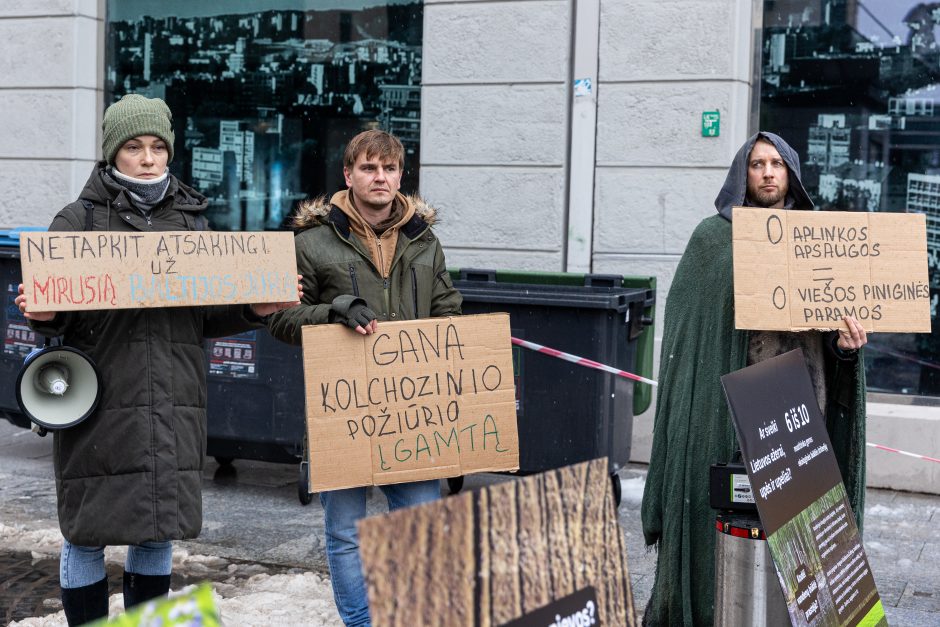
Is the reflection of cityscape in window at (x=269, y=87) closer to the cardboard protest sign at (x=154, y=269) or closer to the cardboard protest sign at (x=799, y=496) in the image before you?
the cardboard protest sign at (x=154, y=269)

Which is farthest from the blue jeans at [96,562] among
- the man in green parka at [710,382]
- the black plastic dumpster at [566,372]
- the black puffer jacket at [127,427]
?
the black plastic dumpster at [566,372]

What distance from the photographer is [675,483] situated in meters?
4.19

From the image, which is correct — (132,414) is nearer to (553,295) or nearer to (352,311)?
(352,311)

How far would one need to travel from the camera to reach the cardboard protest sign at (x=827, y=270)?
3.83 meters

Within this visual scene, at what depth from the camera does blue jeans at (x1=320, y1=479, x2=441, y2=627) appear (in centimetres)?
386

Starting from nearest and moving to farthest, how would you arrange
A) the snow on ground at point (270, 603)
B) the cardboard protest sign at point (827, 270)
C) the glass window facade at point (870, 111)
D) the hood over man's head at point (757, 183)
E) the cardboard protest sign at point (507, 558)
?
the cardboard protest sign at point (507, 558)
the cardboard protest sign at point (827, 270)
the hood over man's head at point (757, 183)
the snow on ground at point (270, 603)
the glass window facade at point (870, 111)

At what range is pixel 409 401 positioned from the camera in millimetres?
3678

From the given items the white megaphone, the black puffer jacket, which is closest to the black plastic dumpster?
the black puffer jacket

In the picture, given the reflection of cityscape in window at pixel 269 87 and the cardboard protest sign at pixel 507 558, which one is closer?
the cardboard protest sign at pixel 507 558

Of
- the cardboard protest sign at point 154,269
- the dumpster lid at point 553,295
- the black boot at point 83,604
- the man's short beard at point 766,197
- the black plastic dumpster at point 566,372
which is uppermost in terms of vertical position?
the man's short beard at point 766,197

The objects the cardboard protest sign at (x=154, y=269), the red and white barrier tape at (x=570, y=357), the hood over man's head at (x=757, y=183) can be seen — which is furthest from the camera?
the red and white barrier tape at (x=570, y=357)

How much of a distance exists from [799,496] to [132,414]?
1.96 m

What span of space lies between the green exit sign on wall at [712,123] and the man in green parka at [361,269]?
421cm

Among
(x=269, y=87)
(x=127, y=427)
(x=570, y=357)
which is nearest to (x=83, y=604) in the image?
(x=127, y=427)
